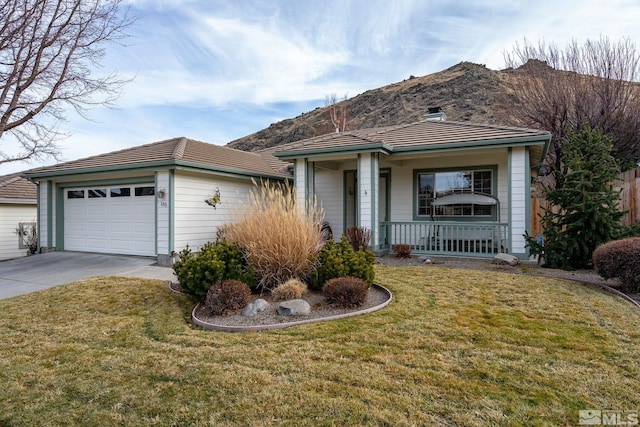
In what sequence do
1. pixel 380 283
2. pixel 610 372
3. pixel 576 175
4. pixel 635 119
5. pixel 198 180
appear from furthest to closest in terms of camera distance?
1. pixel 635 119
2. pixel 198 180
3. pixel 576 175
4. pixel 380 283
5. pixel 610 372

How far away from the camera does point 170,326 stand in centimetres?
432

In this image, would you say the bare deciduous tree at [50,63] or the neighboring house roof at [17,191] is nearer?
the bare deciduous tree at [50,63]

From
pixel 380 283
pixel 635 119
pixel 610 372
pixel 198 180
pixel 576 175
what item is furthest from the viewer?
pixel 635 119

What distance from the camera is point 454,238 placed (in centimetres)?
1002

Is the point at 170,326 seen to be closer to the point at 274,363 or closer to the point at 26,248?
the point at 274,363

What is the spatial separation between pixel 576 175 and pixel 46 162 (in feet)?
51.0

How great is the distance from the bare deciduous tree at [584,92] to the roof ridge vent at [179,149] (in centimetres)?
1213

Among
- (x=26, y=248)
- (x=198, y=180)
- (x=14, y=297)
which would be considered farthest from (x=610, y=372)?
(x=26, y=248)

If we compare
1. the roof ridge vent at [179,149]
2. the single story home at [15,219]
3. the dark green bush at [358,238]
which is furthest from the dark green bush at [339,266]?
the single story home at [15,219]

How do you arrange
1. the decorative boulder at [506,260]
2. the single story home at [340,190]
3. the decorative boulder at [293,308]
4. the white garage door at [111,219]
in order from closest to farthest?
the decorative boulder at [293,308] < the decorative boulder at [506,260] < the single story home at [340,190] < the white garage door at [111,219]

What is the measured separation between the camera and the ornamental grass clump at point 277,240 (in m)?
5.27

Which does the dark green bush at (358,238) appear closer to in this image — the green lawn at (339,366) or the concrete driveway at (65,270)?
the green lawn at (339,366)

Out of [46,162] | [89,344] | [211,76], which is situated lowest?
[89,344]

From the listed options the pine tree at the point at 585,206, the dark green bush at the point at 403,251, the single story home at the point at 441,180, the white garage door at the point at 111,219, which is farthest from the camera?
the white garage door at the point at 111,219
